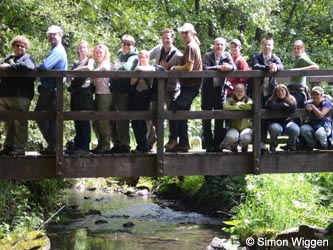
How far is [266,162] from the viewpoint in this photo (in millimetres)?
8281

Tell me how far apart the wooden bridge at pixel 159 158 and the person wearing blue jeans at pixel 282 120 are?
0.44 feet

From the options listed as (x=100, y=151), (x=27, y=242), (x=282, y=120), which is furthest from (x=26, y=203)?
(x=282, y=120)

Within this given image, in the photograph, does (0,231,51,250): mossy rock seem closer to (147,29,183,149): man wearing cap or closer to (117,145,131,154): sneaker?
(117,145,131,154): sneaker

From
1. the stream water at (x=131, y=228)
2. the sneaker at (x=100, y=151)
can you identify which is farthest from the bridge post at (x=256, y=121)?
the stream water at (x=131, y=228)

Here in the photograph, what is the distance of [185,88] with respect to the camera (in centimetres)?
819

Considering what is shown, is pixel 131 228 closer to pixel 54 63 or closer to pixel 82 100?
pixel 82 100

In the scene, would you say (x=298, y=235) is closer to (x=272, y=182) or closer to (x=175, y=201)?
(x=272, y=182)

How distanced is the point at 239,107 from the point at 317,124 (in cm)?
122

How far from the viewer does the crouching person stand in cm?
817

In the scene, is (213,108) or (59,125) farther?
(213,108)

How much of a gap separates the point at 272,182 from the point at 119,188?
787 centimetres

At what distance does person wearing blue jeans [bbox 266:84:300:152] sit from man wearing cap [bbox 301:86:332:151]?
177mm

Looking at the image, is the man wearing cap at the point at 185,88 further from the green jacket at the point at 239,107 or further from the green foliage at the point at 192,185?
the green foliage at the point at 192,185

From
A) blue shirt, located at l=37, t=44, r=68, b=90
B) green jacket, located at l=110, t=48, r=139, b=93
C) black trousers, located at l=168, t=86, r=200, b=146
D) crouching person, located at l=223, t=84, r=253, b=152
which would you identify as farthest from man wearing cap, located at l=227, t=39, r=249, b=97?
blue shirt, located at l=37, t=44, r=68, b=90
